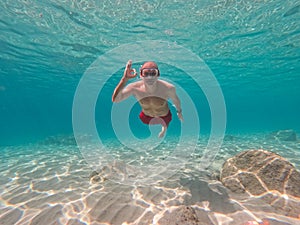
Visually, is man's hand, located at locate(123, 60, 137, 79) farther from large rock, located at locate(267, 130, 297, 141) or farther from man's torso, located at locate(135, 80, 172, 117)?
large rock, located at locate(267, 130, 297, 141)

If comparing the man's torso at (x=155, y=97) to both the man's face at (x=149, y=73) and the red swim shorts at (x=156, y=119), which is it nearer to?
the red swim shorts at (x=156, y=119)

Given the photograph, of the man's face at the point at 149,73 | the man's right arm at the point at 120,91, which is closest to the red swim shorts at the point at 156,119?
the man's right arm at the point at 120,91

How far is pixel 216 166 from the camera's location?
345 inches

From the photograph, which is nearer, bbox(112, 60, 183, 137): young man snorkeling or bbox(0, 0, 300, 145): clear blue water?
bbox(112, 60, 183, 137): young man snorkeling

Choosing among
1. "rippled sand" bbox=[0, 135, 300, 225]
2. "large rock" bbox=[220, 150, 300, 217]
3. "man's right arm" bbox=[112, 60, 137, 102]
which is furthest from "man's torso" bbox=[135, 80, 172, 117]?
"large rock" bbox=[220, 150, 300, 217]

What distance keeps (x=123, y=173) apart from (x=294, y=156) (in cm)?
950

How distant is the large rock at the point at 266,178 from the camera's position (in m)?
5.07

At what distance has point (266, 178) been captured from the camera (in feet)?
18.5

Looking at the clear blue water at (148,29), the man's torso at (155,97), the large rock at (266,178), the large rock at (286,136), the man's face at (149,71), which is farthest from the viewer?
the large rock at (286,136)

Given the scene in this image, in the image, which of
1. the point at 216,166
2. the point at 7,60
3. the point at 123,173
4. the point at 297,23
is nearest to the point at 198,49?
the point at 297,23

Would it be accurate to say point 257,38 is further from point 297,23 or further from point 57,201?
point 57,201

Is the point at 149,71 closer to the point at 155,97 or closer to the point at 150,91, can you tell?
the point at 150,91

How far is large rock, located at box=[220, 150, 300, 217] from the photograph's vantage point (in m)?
5.07

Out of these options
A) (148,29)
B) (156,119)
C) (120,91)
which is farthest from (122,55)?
(120,91)
